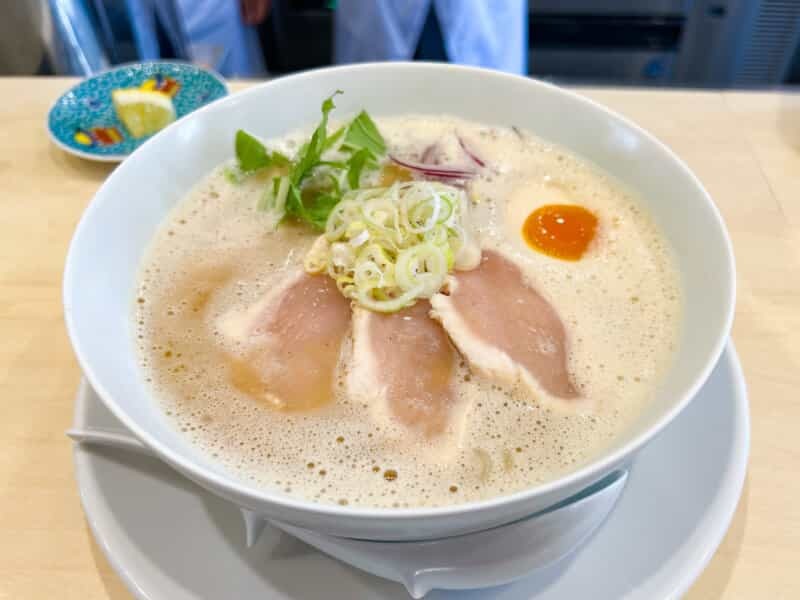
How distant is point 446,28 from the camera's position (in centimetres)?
206

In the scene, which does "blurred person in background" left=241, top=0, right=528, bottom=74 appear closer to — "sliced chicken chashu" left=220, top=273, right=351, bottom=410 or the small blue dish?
the small blue dish

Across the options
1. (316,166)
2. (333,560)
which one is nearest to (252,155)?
(316,166)

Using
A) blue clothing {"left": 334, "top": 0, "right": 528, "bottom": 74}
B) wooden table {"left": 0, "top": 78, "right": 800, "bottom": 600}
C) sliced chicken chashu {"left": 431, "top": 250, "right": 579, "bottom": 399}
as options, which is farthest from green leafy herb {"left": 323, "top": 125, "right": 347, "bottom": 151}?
blue clothing {"left": 334, "top": 0, "right": 528, "bottom": 74}

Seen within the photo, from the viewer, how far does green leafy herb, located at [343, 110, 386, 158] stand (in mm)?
1206

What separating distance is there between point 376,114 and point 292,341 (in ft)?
1.78

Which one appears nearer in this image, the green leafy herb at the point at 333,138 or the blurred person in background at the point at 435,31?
the green leafy herb at the point at 333,138

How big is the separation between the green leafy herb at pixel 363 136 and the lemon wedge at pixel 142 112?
650mm

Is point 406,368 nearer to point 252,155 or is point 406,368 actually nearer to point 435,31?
point 252,155

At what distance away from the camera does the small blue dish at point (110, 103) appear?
1537 mm

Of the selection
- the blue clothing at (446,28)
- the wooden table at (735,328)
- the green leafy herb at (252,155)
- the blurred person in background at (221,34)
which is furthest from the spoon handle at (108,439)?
the blurred person in background at (221,34)

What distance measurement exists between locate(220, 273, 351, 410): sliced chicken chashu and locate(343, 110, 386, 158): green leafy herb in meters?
0.30

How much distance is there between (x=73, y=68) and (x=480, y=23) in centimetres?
139

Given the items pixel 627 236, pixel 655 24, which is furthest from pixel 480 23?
pixel 627 236

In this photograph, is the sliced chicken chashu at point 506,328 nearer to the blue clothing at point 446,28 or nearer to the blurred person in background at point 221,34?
the blue clothing at point 446,28
